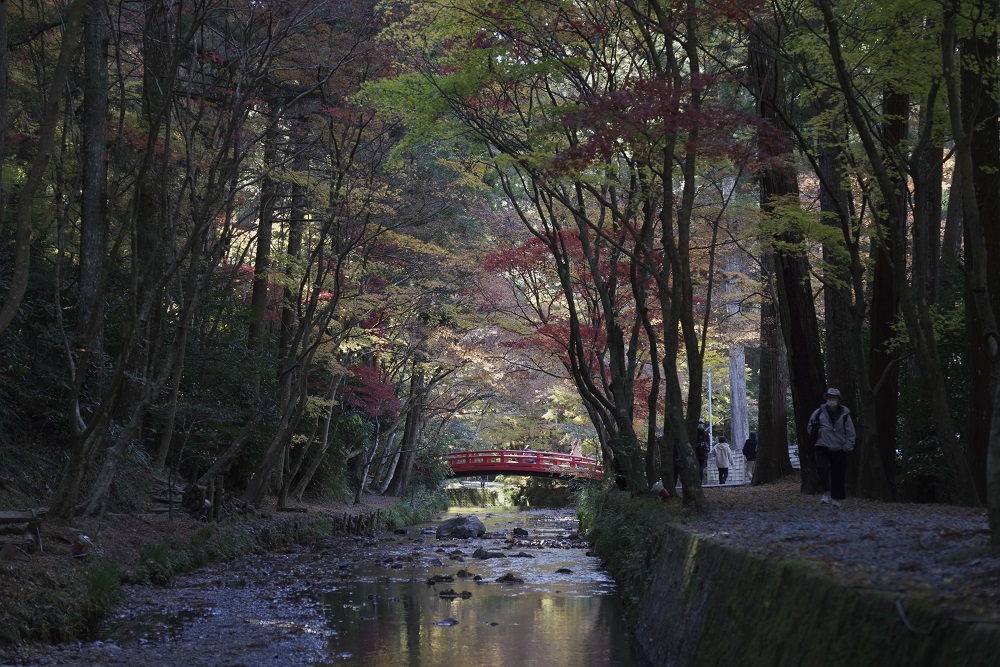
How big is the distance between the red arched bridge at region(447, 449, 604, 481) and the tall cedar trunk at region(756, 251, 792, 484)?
16.1 meters

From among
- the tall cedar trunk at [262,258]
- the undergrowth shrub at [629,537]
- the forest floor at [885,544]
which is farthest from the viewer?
the tall cedar trunk at [262,258]

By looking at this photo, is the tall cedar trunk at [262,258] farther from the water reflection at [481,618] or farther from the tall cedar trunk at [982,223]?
the tall cedar trunk at [982,223]

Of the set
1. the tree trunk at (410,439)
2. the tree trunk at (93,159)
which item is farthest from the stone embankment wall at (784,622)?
the tree trunk at (410,439)

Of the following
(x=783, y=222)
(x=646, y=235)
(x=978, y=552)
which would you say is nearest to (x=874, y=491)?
(x=783, y=222)

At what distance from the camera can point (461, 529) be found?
2109cm

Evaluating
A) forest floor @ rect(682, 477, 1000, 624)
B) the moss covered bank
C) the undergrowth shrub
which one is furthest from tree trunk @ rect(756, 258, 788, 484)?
the moss covered bank

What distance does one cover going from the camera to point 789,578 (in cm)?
468

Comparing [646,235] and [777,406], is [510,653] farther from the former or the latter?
[777,406]

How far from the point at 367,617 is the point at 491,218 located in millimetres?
14431

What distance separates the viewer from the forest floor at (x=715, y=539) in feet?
13.9

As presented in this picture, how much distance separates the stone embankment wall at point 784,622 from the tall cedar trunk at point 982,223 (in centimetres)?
468

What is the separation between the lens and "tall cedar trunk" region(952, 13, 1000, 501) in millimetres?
10117

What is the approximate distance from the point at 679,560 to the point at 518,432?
27.2 metres

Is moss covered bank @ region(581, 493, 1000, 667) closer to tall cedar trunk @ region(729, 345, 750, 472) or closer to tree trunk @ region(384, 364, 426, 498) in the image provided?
tree trunk @ region(384, 364, 426, 498)
